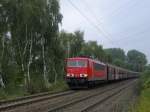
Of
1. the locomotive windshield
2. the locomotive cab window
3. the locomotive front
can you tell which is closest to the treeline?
the locomotive front

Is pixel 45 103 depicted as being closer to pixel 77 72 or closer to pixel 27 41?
pixel 77 72

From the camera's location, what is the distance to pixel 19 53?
39969 millimetres

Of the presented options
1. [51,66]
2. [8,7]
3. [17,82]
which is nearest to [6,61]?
[17,82]

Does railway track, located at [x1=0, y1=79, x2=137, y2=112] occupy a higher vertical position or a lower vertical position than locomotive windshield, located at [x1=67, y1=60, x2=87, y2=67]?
lower

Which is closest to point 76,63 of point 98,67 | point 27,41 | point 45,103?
point 98,67

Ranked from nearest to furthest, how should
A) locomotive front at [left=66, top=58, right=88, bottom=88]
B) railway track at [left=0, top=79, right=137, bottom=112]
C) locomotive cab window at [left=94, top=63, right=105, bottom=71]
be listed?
railway track at [left=0, top=79, right=137, bottom=112]
locomotive front at [left=66, top=58, right=88, bottom=88]
locomotive cab window at [left=94, top=63, right=105, bottom=71]

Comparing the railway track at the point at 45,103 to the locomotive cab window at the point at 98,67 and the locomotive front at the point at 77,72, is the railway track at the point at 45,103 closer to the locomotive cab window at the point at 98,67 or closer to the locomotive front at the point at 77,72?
the locomotive front at the point at 77,72

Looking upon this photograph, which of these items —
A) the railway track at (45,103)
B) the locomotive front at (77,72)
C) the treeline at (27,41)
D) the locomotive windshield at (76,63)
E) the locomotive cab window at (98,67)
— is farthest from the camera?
the locomotive cab window at (98,67)

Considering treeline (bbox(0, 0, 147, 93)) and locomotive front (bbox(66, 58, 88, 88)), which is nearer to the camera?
treeline (bbox(0, 0, 147, 93))

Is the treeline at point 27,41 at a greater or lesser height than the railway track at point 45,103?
greater

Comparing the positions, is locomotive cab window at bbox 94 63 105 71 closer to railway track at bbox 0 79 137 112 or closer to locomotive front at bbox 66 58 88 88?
locomotive front at bbox 66 58 88 88

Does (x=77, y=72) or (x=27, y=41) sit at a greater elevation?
(x=27, y=41)

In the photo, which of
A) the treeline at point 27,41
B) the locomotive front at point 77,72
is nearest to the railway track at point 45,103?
the treeline at point 27,41

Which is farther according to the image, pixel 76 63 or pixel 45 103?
pixel 76 63
